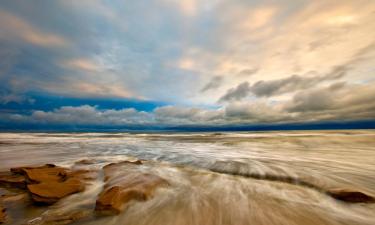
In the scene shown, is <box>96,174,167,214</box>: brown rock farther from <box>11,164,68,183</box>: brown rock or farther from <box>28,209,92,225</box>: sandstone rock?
<box>11,164,68,183</box>: brown rock

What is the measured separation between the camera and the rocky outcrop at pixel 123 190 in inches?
133

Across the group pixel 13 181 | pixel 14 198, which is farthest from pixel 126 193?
pixel 13 181

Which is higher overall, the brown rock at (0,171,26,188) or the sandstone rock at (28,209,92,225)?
the brown rock at (0,171,26,188)

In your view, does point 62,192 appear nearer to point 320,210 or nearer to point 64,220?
point 64,220

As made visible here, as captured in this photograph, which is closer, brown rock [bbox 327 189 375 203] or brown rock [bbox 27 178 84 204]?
brown rock [bbox 27 178 84 204]

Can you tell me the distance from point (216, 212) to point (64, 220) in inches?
103

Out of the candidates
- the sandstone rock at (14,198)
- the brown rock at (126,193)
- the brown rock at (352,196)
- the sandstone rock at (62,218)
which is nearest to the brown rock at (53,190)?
the sandstone rock at (14,198)

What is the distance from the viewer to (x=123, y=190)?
3988 millimetres

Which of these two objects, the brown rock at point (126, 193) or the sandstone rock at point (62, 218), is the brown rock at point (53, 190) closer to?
the sandstone rock at point (62, 218)

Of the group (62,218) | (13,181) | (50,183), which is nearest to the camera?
(62,218)

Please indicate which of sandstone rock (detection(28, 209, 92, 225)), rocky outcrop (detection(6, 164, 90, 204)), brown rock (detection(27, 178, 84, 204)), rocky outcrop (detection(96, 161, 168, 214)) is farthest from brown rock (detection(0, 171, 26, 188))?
sandstone rock (detection(28, 209, 92, 225))

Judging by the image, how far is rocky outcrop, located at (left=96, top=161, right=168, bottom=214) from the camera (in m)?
3.37

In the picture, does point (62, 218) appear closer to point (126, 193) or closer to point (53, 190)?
point (126, 193)

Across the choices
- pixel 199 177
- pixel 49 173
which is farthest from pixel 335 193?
pixel 49 173
